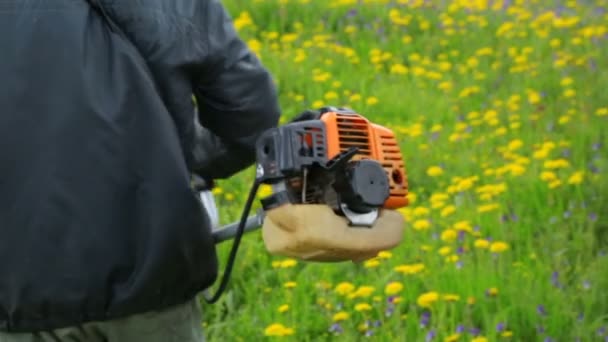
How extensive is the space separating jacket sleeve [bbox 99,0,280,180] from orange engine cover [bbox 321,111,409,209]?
31 cm

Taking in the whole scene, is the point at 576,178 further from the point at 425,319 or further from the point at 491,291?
the point at 425,319

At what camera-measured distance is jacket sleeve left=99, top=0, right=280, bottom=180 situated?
2.04m

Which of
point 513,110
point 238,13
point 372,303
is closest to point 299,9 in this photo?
point 238,13

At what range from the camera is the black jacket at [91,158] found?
1965 millimetres

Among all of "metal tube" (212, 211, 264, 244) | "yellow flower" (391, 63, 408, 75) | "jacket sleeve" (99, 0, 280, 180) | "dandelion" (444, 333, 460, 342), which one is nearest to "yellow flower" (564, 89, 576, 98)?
"yellow flower" (391, 63, 408, 75)

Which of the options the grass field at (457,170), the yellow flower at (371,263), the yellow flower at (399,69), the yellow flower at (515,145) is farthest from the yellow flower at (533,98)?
the yellow flower at (371,263)

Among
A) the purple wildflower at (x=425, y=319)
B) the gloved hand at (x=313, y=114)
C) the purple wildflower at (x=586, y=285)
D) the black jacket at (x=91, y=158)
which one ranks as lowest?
the purple wildflower at (x=425, y=319)

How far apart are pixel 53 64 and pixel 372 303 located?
1.93 m

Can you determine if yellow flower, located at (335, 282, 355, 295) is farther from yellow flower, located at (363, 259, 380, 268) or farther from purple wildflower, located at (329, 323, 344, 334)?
yellow flower, located at (363, 259, 380, 268)

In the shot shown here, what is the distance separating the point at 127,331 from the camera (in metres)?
2.16

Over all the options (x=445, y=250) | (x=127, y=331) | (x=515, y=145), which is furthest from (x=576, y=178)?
(x=127, y=331)

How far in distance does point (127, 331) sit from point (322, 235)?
0.50 meters

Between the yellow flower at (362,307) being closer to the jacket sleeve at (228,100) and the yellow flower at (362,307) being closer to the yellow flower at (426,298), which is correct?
the yellow flower at (426,298)

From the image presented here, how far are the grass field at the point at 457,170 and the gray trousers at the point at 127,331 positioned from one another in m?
1.12
